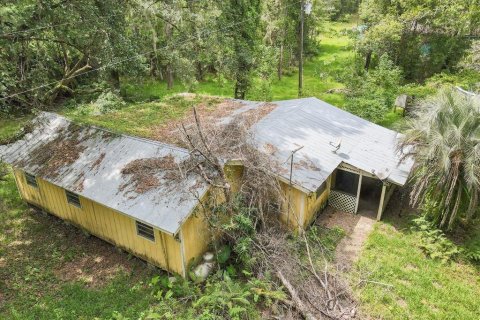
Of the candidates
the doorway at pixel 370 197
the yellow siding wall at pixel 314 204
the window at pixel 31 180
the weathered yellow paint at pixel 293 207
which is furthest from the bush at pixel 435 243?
the window at pixel 31 180

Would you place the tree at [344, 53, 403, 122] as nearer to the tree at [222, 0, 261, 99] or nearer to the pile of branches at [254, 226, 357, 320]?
the tree at [222, 0, 261, 99]

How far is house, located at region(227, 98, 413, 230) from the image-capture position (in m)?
12.1

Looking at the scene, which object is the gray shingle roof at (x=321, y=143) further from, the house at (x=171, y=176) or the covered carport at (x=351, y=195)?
the covered carport at (x=351, y=195)

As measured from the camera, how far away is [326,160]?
42.2ft


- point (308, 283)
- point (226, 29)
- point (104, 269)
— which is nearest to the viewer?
point (308, 283)

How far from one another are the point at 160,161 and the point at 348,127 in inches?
338

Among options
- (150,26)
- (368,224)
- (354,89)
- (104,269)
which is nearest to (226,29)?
(150,26)

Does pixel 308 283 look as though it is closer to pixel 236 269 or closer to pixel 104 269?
pixel 236 269

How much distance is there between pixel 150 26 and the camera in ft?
70.2

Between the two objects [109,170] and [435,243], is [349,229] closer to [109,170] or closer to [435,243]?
[435,243]

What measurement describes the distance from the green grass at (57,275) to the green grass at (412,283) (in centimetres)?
654

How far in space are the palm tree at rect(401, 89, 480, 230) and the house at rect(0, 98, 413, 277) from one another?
103cm

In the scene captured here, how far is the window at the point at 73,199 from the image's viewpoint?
491 inches

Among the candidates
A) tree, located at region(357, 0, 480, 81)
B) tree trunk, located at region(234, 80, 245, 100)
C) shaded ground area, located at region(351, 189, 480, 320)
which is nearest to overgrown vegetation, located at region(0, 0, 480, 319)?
shaded ground area, located at region(351, 189, 480, 320)
